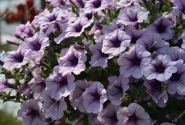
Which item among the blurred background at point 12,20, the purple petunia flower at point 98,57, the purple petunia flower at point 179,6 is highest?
the purple petunia flower at point 179,6

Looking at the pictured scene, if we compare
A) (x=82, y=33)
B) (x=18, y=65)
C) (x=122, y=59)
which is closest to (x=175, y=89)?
(x=122, y=59)

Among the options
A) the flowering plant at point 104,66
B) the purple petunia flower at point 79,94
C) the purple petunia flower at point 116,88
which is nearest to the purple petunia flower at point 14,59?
the flowering plant at point 104,66

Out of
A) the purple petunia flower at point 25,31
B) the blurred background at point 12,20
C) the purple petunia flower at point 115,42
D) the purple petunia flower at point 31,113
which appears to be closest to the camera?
the purple petunia flower at point 115,42

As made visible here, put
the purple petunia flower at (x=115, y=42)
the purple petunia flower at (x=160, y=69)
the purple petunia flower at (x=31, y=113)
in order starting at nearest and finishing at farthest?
1. the purple petunia flower at (x=160, y=69)
2. the purple petunia flower at (x=115, y=42)
3. the purple petunia flower at (x=31, y=113)

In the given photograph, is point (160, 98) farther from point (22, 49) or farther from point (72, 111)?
point (22, 49)

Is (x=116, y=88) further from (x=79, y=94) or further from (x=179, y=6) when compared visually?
(x=179, y=6)

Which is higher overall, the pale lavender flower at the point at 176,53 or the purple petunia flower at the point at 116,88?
the pale lavender flower at the point at 176,53

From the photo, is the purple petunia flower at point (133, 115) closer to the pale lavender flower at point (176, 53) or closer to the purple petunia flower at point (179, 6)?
the pale lavender flower at point (176, 53)
